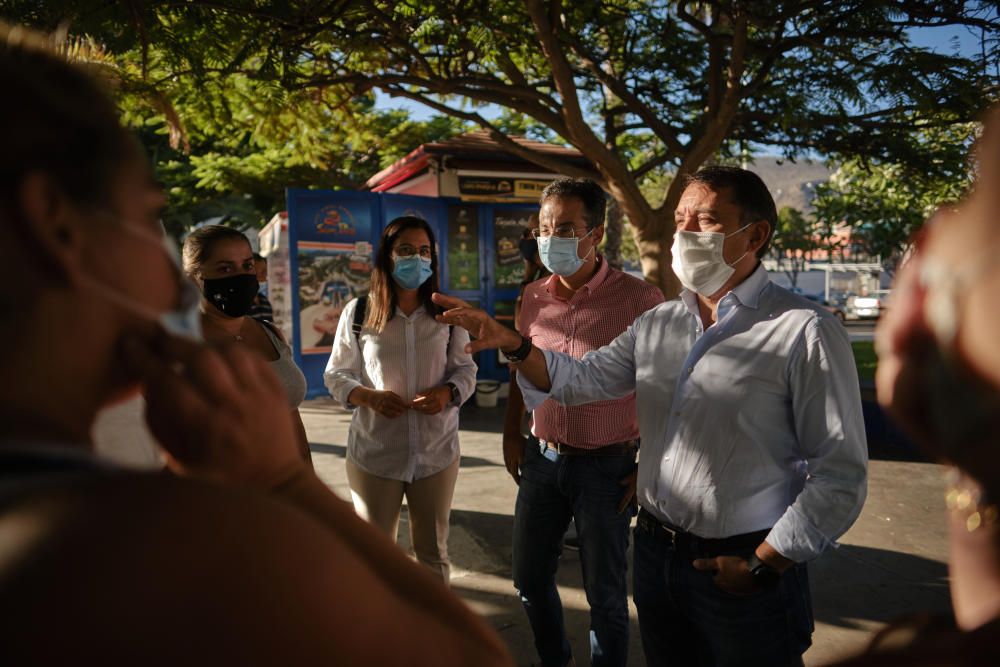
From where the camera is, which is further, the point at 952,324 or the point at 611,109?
the point at 611,109

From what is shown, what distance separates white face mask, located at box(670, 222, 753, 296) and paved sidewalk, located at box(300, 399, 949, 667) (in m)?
1.89

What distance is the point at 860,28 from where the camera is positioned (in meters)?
5.09

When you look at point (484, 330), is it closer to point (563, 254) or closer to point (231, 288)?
point (563, 254)

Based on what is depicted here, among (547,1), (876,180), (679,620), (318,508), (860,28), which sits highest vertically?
(547,1)

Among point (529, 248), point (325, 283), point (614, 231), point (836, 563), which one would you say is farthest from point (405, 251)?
point (614, 231)

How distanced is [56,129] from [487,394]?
8878 mm

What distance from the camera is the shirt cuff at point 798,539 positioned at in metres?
1.96

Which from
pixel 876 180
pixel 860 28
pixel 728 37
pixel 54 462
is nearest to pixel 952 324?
pixel 54 462

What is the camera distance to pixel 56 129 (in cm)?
70

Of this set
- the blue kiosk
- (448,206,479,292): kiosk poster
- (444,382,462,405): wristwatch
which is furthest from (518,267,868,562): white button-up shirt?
(448,206,479,292): kiosk poster

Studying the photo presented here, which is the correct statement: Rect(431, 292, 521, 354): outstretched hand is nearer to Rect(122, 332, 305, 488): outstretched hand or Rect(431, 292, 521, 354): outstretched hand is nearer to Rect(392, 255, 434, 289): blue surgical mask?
Rect(392, 255, 434, 289): blue surgical mask

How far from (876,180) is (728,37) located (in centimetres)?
257

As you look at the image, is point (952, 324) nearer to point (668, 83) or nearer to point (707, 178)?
point (707, 178)

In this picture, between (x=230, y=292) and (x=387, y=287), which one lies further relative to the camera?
Result: (x=387, y=287)
